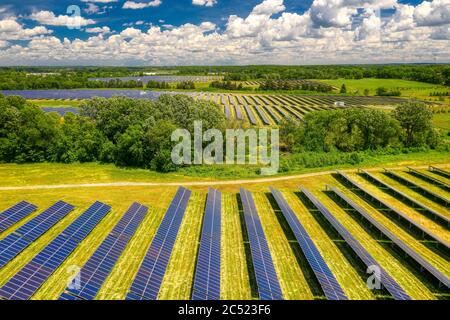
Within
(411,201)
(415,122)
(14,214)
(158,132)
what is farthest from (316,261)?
(415,122)

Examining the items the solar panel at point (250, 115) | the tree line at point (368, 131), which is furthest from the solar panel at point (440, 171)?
the solar panel at point (250, 115)

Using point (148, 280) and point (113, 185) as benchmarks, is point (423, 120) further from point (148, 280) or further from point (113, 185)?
point (148, 280)

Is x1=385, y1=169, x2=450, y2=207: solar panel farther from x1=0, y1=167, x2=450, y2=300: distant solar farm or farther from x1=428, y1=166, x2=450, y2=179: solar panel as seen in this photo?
x1=428, y1=166, x2=450, y2=179: solar panel

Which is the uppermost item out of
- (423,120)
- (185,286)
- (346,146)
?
(423,120)

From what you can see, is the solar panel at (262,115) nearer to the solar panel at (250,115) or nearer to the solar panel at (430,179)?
the solar panel at (250,115)

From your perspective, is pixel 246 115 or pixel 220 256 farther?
pixel 246 115

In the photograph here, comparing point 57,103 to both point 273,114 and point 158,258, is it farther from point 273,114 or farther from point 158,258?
point 158,258

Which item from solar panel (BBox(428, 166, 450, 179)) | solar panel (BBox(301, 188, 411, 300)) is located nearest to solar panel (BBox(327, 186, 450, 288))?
solar panel (BBox(301, 188, 411, 300))

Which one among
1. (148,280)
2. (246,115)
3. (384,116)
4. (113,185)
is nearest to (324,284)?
(148,280)
